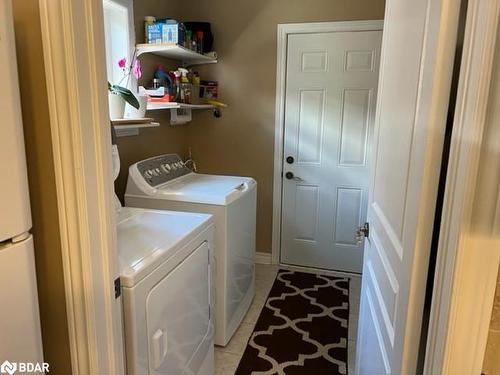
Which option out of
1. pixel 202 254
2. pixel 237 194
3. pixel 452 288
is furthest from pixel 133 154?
pixel 452 288

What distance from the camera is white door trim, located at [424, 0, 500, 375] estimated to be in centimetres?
59

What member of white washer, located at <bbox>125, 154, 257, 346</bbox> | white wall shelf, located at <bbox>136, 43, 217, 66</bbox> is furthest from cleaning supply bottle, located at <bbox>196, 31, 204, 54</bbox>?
white washer, located at <bbox>125, 154, 257, 346</bbox>

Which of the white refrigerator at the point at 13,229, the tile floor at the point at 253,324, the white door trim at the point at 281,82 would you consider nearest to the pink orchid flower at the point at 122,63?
the white door trim at the point at 281,82

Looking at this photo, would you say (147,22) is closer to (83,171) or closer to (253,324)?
(83,171)

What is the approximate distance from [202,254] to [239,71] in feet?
6.56

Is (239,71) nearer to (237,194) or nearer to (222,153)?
(222,153)

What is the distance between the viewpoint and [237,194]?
7.35 ft

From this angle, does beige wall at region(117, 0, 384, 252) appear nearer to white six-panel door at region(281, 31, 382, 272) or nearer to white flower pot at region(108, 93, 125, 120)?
white six-panel door at region(281, 31, 382, 272)

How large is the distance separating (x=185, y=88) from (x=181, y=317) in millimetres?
1862

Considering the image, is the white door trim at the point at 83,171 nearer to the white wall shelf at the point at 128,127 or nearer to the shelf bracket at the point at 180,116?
the white wall shelf at the point at 128,127

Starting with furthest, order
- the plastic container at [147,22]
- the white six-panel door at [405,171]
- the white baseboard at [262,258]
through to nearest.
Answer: the white baseboard at [262,258], the plastic container at [147,22], the white six-panel door at [405,171]

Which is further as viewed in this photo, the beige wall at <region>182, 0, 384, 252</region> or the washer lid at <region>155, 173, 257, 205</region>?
the beige wall at <region>182, 0, 384, 252</region>

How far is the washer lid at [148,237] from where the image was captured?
1.22 metres

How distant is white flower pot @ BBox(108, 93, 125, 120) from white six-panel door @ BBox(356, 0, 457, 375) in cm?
143
